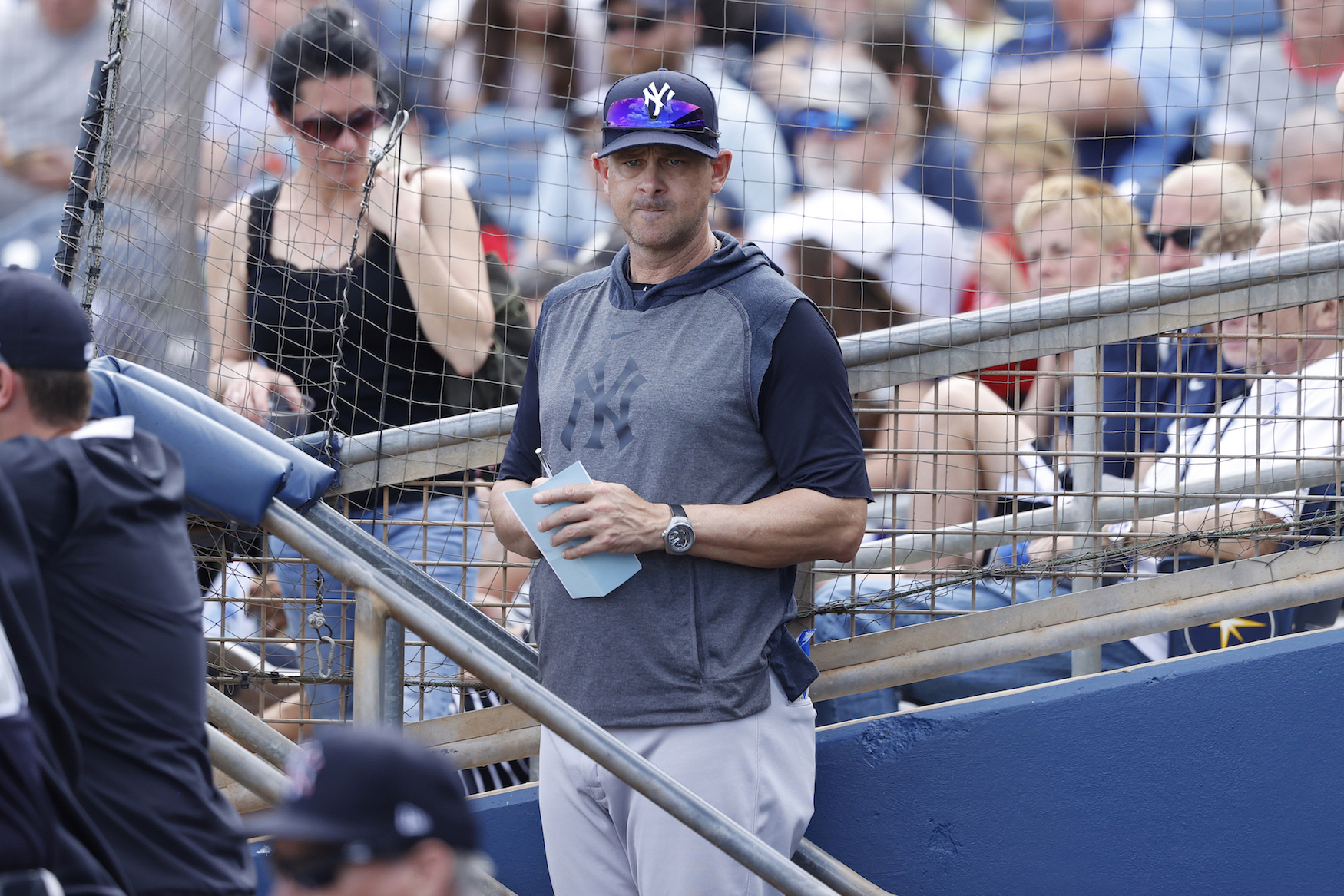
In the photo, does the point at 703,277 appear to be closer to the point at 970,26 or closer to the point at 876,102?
the point at 876,102

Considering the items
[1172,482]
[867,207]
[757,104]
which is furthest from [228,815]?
[757,104]

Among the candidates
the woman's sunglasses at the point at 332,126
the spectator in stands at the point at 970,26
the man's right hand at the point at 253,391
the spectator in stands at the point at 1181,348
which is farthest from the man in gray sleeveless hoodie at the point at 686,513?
the spectator in stands at the point at 970,26

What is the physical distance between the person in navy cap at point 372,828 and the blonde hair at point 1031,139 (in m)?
4.26

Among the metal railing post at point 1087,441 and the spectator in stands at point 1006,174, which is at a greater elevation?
the spectator in stands at point 1006,174

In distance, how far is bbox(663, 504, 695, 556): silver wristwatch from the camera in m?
2.54

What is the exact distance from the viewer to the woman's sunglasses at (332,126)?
12.1 ft

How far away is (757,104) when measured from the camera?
Result: 229 inches

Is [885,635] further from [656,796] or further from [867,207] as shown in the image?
[867,207]

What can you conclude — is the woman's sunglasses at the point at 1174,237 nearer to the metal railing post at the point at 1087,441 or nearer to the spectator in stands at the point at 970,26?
the spectator in stands at the point at 970,26

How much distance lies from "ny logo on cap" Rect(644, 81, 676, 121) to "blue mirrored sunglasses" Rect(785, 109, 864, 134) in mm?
2554

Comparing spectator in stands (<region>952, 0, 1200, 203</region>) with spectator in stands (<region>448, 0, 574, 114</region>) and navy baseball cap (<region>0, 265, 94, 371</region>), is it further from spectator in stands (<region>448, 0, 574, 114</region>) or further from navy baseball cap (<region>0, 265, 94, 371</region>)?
navy baseball cap (<region>0, 265, 94, 371</region>)

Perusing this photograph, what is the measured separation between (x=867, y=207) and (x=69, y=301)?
3.74 m

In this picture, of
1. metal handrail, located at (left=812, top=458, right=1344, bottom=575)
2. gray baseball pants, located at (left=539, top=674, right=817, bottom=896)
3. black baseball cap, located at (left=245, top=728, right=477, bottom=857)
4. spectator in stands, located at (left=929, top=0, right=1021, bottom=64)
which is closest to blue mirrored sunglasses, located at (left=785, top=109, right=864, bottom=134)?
spectator in stands, located at (left=929, top=0, right=1021, bottom=64)

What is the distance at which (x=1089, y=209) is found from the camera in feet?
14.6
